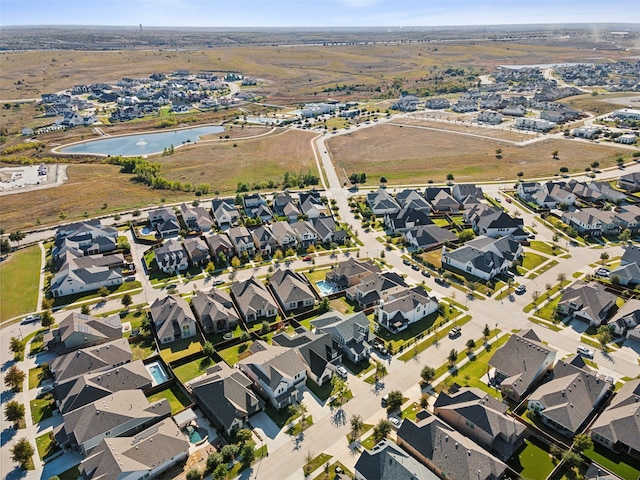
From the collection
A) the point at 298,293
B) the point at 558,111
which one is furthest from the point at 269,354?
the point at 558,111

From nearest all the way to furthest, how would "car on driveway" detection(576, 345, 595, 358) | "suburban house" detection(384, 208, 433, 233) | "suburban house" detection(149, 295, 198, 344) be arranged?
1. "car on driveway" detection(576, 345, 595, 358)
2. "suburban house" detection(149, 295, 198, 344)
3. "suburban house" detection(384, 208, 433, 233)

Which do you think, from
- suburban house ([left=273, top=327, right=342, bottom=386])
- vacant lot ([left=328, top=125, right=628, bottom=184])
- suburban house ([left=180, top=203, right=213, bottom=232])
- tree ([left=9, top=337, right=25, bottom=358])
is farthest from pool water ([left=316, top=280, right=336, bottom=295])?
vacant lot ([left=328, top=125, right=628, bottom=184])

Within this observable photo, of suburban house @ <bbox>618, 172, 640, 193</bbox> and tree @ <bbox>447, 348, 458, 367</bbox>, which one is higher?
suburban house @ <bbox>618, 172, 640, 193</bbox>

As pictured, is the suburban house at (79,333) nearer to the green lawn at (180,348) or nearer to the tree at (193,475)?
the green lawn at (180,348)

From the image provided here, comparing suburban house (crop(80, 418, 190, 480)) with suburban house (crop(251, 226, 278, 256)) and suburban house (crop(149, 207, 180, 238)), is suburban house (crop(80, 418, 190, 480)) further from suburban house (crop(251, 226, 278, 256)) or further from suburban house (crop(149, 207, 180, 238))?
suburban house (crop(149, 207, 180, 238))

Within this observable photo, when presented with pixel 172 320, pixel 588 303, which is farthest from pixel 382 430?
pixel 588 303

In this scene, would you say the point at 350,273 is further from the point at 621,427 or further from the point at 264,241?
the point at 621,427
